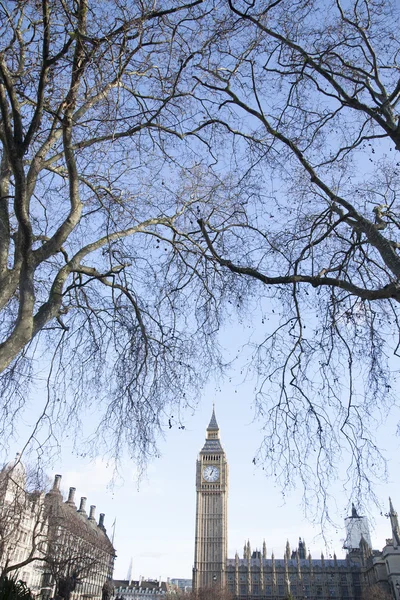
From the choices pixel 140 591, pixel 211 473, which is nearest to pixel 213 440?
pixel 211 473

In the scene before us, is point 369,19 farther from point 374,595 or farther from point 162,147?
point 374,595

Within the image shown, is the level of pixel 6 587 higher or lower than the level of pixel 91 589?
lower

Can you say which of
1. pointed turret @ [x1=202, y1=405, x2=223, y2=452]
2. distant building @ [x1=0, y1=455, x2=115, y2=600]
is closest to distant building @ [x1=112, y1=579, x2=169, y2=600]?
pointed turret @ [x1=202, y1=405, x2=223, y2=452]

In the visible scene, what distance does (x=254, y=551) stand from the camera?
351ft

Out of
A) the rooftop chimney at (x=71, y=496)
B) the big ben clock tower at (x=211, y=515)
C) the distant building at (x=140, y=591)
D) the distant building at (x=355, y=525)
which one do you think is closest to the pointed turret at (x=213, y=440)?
the big ben clock tower at (x=211, y=515)

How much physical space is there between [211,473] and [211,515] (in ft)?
28.4

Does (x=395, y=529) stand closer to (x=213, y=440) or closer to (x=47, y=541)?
(x=213, y=440)

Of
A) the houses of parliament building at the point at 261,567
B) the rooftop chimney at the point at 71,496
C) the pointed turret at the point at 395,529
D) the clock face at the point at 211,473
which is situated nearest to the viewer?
the rooftop chimney at the point at 71,496

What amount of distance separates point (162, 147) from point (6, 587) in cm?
541

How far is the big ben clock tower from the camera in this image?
96.3 meters

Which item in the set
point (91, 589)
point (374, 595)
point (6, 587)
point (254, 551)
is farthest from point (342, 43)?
point (254, 551)

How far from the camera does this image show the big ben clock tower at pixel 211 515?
96312mm

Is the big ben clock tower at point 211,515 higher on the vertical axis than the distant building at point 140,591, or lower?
higher

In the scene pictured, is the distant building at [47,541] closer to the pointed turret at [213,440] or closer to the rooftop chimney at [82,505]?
the rooftop chimney at [82,505]
